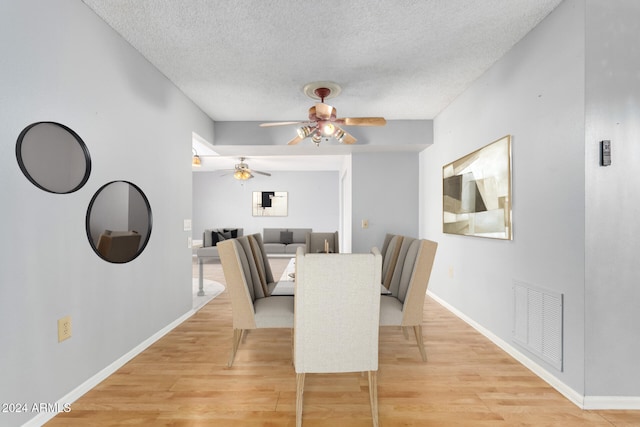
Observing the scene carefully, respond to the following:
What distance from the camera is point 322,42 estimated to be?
7.97 ft

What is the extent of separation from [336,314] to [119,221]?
5.92 feet

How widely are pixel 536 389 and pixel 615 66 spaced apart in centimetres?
206

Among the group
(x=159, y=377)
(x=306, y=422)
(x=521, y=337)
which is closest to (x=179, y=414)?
(x=159, y=377)

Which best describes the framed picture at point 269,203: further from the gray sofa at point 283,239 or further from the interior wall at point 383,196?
the interior wall at point 383,196

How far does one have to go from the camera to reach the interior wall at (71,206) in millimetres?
1515

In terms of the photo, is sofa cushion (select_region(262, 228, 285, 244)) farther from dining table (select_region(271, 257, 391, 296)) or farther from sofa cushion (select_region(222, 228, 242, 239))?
dining table (select_region(271, 257, 391, 296))

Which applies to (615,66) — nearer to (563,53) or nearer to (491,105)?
(563,53)

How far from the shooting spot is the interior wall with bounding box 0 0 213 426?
4.97 feet

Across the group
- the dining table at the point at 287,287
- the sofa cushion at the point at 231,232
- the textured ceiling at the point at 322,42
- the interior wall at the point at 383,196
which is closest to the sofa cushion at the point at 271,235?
the sofa cushion at the point at 231,232

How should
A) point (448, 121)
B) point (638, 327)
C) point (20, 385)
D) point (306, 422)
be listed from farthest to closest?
1. point (448, 121)
2. point (638, 327)
3. point (306, 422)
4. point (20, 385)

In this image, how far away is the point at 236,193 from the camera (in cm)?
896

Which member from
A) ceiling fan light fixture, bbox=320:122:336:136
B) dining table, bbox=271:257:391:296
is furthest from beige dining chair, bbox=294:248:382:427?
ceiling fan light fixture, bbox=320:122:336:136

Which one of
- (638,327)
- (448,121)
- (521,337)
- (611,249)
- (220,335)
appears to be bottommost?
(220,335)

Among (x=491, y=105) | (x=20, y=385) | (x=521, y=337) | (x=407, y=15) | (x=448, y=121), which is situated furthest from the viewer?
(x=448, y=121)
